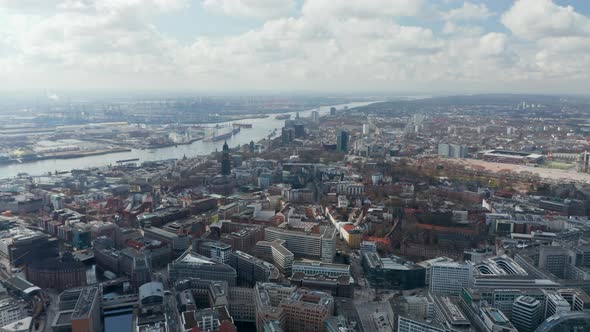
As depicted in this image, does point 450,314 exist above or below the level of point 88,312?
below

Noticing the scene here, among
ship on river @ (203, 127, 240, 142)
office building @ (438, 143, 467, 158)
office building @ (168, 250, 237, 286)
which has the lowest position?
office building @ (168, 250, 237, 286)

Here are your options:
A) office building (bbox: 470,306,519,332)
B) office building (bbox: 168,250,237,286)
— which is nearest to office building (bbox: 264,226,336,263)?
office building (bbox: 168,250,237,286)

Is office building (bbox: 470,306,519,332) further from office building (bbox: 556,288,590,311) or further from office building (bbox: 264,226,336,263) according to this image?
office building (bbox: 264,226,336,263)

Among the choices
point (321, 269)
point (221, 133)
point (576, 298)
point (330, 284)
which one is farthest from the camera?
point (221, 133)

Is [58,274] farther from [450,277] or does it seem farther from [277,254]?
[450,277]

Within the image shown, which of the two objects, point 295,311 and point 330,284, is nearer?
point 295,311

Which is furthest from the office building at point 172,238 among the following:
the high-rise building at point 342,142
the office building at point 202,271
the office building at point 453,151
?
the office building at point 453,151

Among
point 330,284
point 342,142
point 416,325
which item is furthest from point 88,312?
point 342,142
